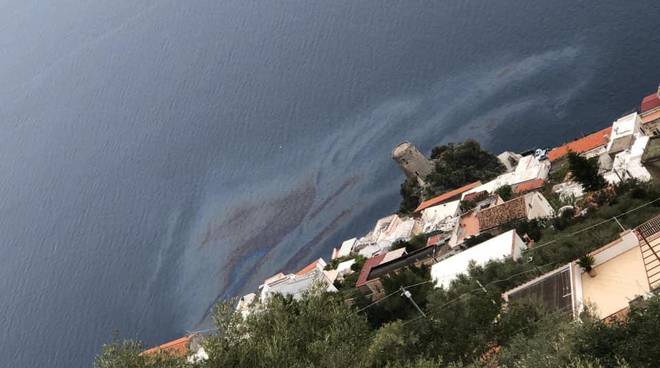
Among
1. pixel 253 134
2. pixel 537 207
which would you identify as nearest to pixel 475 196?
pixel 537 207

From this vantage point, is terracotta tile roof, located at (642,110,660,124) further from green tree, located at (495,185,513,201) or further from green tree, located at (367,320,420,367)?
green tree, located at (367,320,420,367)

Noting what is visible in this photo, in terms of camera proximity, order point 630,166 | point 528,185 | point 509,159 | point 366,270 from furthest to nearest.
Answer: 1. point 509,159
2. point 528,185
3. point 366,270
4. point 630,166

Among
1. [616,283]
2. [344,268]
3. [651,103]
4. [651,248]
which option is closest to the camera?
[651,248]

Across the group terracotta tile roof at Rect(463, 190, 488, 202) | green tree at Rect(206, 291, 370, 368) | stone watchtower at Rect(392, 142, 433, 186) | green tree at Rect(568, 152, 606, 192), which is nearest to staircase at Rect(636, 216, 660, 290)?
green tree at Rect(206, 291, 370, 368)

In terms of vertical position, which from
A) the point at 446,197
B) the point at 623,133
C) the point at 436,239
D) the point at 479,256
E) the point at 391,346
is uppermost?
the point at 446,197

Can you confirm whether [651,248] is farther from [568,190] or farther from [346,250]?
[346,250]

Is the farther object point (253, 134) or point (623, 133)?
point (253, 134)

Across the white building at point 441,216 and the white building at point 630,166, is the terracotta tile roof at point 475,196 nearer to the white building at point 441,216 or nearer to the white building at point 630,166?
the white building at point 441,216
